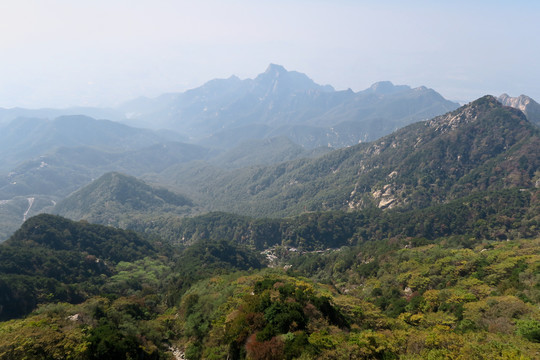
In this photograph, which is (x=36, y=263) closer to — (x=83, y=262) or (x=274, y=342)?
(x=83, y=262)

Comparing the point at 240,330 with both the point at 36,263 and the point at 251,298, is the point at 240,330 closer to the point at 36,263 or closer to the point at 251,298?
the point at 251,298

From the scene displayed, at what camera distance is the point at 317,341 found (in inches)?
1328

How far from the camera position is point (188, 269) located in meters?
126

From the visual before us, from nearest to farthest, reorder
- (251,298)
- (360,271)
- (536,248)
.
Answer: (251,298) → (536,248) → (360,271)

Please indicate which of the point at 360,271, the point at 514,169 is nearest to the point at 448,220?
the point at 514,169

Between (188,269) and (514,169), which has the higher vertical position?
(514,169)

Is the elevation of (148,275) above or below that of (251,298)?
below

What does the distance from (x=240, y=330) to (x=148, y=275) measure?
9951cm

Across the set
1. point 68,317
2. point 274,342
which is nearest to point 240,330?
point 274,342

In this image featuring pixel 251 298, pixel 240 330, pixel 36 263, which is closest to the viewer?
pixel 240 330

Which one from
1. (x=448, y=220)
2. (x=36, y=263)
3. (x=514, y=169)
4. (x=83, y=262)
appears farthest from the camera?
(x=514, y=169)

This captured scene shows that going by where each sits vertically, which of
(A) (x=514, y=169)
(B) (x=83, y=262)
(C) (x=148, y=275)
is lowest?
(C) (x=148, y=275)

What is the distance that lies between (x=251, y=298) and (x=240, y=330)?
8.15 m

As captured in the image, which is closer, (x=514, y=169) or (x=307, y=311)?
(x=307, y=311)
